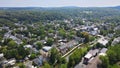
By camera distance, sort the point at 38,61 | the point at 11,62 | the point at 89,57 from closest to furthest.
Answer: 1. the point at 38,61
2. the point at 89,57
3. the point at 11,62

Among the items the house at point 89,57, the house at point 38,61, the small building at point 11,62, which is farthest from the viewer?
the small building at point 11,62

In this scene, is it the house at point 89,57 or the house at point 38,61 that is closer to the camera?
the house at point 89,57

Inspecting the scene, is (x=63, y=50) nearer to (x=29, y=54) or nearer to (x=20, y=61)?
(x=29, y=54)

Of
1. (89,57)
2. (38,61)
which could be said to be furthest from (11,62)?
(89,57)

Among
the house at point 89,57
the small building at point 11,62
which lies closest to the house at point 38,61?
the small building at point 11,62

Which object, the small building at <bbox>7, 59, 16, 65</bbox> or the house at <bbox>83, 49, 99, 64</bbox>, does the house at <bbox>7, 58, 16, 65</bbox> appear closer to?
the small building at <bbox>7, 59, 16, 65</bbox>

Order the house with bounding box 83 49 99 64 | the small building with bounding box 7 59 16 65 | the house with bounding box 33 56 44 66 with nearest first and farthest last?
the house with bounding box 83 49 99 64 → the house with bounding box 33 56 44 66 → the small building with bounding box 7 59 16 65

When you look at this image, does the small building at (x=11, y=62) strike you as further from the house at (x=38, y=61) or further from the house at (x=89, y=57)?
the house at (x=89, y=57)

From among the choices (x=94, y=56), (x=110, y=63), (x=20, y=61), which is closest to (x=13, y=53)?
(x=20, y=61)

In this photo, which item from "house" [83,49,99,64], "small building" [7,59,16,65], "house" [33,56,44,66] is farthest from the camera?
"small building" [7,59,16,65]

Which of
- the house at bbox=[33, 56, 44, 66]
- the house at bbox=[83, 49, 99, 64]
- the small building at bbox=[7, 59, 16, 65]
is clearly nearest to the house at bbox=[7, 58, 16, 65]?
the small building at bbox=[7, 59, 16, 65]

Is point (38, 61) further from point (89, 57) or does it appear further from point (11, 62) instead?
point (89, 57)
